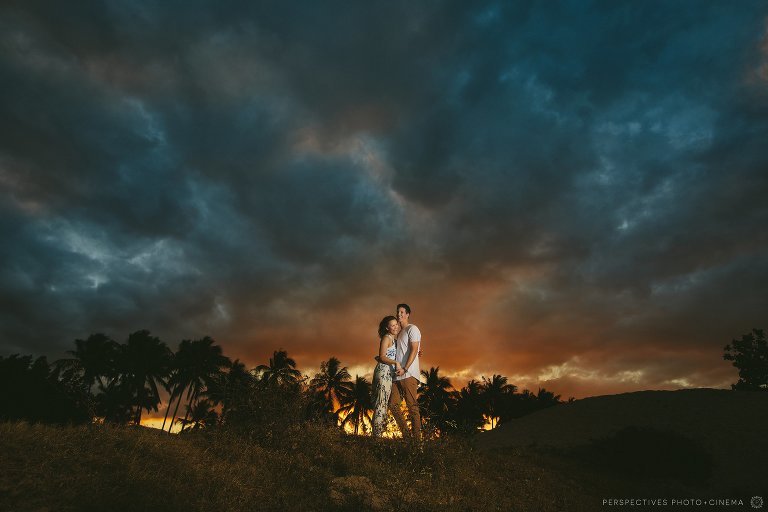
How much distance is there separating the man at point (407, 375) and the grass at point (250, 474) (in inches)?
20.8

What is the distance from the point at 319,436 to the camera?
781 cm

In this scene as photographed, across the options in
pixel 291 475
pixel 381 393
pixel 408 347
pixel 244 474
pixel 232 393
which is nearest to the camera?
pixel 244 474

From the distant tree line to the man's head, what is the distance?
1.85m

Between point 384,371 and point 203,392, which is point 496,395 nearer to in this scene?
point 203,392

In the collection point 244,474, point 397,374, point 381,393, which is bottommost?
point 244,474

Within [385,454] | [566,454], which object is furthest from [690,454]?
[385,454]

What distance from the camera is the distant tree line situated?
585 cm

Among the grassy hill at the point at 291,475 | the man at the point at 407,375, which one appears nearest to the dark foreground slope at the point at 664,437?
the grassy hill at the point at 291,475

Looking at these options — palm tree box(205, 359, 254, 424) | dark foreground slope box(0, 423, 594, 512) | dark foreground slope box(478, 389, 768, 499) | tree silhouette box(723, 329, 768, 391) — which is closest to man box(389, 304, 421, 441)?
dark foreground slope box(0, 423, 594, 512)

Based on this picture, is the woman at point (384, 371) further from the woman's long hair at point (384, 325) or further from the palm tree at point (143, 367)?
the palm tree at point (143, 367)

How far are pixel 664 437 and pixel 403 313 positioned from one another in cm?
1315

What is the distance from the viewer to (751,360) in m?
44.9

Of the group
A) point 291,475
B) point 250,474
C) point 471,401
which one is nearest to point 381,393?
point 291,475

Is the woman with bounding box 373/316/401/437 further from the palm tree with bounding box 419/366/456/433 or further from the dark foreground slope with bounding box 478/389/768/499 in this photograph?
the palm tree with bounding box 419/366/456/433
